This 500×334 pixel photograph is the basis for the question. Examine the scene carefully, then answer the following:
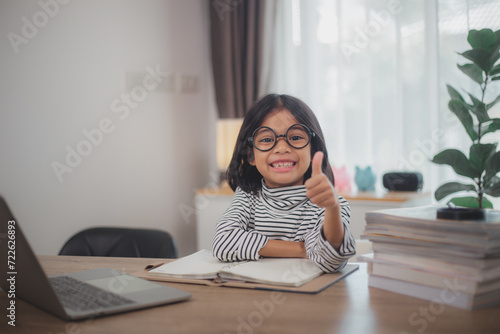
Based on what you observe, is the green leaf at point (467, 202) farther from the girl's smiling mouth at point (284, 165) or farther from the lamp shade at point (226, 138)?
the lamp shade at point (226, 138)

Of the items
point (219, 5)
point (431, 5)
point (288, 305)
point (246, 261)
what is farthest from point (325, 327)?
point (219, 5)

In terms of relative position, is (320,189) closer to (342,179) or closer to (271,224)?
(271,224)

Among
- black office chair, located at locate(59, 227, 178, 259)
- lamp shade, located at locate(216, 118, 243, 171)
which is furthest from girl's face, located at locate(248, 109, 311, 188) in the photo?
lamp shade, located at locate(216, 118, 243, 171)

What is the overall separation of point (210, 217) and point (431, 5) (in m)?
1.81

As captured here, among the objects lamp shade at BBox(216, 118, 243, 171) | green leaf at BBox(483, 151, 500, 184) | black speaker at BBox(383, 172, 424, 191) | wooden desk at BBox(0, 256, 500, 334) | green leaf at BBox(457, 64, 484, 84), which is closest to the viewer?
wooden desk at BBox(0, 256, 500, 334)

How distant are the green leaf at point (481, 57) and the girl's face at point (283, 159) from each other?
0.48 m

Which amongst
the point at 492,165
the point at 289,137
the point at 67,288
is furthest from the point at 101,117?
the point at 492,165

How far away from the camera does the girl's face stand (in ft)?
4.26

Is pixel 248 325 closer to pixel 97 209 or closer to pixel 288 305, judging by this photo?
pixel 288 305

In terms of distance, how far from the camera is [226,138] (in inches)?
133

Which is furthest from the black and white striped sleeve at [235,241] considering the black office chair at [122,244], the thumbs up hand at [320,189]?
the black office chair at [122,244]

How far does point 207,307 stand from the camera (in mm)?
921

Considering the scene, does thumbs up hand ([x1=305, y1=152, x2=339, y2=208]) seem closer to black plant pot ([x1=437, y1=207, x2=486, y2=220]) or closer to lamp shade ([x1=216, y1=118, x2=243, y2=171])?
black plant pot ([x1=437, y1=207, x2=486, y2=220])

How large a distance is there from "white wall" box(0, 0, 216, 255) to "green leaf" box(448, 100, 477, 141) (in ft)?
6.97
